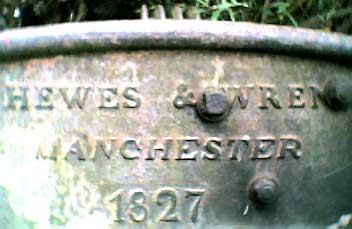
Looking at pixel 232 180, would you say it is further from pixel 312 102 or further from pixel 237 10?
pixel 237 10

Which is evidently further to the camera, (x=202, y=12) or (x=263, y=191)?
(x=202, y=12)

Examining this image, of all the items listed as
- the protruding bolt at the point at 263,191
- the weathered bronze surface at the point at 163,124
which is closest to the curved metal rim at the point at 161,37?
the weathered bronze surface at the point at 163,124

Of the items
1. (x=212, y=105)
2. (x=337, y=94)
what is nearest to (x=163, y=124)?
(x=212, y=105)

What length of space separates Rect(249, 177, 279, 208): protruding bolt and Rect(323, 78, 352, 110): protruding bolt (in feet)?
0.70

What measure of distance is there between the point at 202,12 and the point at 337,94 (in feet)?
1.37

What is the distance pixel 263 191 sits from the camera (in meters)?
1.26

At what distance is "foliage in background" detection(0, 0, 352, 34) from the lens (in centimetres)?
162

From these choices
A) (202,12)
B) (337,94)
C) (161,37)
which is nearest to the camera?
(161,37)

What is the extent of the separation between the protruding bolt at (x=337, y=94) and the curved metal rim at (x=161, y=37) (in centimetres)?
9

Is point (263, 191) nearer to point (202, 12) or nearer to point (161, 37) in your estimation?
point (161, 37)

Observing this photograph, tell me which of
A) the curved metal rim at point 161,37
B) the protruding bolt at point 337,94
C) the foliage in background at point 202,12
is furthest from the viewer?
the foliage in background at point 202,12

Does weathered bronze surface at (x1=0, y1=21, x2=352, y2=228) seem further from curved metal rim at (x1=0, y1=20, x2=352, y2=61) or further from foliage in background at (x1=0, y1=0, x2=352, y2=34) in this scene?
foliage in background at (x1=0, y1=0, x2=352, y2=34)

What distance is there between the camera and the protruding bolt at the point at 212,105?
124 centimetres

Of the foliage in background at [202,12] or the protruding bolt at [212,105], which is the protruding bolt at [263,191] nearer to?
the protruding bolt at [212,105]
